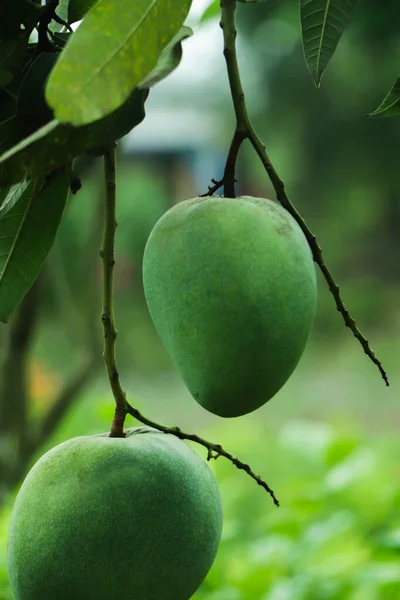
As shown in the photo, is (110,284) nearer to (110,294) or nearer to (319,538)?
(110,294)

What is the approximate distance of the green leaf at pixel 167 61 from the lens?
360 millimetres

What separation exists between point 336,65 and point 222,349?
6.21 m

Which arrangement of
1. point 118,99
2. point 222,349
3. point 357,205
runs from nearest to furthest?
1. point 118,99
2. point 222,349
3. point 357,205

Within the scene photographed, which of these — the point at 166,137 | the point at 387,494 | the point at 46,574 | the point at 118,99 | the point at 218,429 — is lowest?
the point at 46,574

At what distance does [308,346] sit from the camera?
761 centimetres

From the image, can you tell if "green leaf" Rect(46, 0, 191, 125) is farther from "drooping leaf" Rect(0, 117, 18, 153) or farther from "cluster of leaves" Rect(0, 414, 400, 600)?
"cluster of leaves" Rect(0, 414, 400, 600)

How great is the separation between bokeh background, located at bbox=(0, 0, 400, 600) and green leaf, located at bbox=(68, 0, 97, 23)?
23cm

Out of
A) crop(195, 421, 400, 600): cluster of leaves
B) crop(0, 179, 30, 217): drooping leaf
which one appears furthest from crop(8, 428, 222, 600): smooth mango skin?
crop(195, 421, 400, 600): cluster of leaves

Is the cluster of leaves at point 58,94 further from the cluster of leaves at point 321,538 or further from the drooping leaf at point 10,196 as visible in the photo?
the cluster of leaves at point 321,538

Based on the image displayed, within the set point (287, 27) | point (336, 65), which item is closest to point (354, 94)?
point (336, 65)

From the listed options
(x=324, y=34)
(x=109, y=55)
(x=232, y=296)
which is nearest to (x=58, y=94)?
(x=109, y=55)

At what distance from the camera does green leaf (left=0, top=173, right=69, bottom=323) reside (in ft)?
1.58

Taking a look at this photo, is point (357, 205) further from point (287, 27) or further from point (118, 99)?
point (118, 99)

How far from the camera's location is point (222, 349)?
1.41ft
